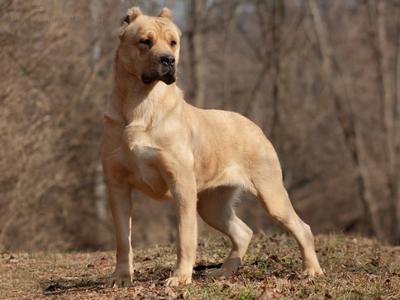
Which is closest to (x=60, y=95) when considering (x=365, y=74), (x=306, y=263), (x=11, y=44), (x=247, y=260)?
(x=11, y=44)

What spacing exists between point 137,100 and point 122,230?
1.12m

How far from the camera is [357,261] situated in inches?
383

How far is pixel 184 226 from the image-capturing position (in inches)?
292

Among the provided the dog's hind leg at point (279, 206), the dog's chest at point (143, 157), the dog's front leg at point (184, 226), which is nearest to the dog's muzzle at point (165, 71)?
the dog's chest at point (143, 157)

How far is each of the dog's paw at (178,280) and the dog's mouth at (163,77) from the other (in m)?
1.59

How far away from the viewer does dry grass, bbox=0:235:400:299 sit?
714cm

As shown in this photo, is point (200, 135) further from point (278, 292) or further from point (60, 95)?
point (60, 95)

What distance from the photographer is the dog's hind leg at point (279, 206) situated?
335 inches

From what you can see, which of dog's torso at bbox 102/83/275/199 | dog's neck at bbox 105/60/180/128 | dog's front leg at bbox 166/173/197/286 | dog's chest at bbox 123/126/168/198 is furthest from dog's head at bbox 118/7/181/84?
dog's front leg at bbox 166/173/197/286

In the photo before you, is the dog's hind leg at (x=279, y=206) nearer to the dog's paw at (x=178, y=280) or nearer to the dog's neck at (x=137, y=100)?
the dog's neck at (x=137, y=100)

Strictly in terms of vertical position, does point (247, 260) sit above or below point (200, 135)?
below


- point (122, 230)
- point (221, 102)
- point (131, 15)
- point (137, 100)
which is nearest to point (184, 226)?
point (122, 230)

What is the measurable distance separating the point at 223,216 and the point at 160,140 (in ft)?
6.09

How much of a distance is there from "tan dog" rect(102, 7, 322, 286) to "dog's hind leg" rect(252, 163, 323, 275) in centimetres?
22
